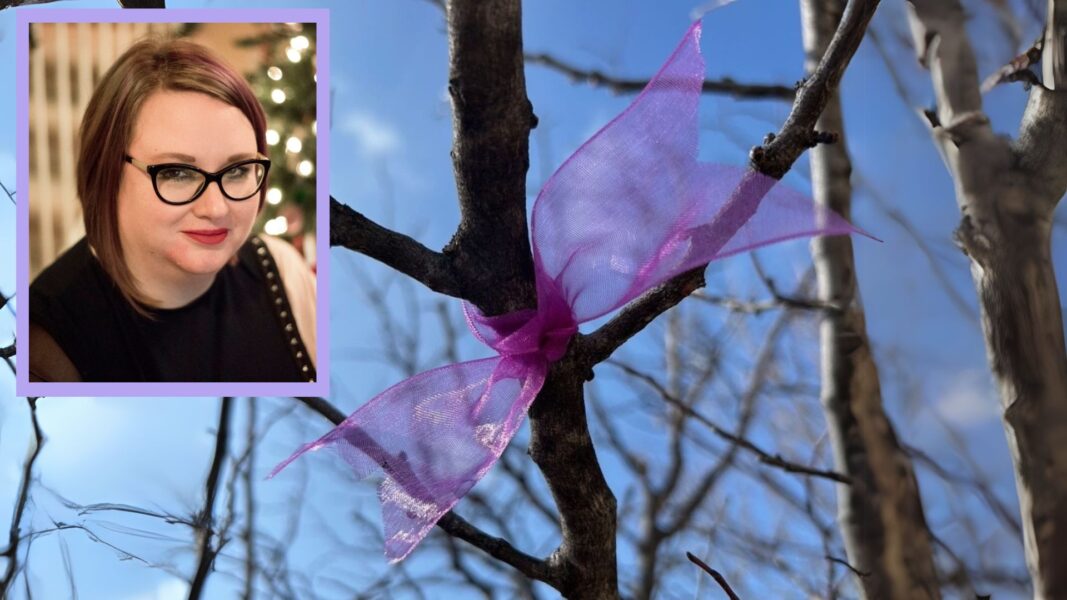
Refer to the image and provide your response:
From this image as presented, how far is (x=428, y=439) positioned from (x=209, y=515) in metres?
0.33

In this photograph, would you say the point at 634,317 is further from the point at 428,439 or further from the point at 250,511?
the point at 250,511

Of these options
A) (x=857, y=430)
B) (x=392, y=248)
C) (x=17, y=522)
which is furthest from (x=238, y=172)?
(x=857, y=430)

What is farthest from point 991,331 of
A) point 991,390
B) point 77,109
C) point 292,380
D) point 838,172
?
point 77,109

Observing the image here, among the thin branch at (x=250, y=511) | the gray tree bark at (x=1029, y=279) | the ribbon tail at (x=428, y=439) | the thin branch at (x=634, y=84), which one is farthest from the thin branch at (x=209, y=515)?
the gray tree bark at (x=1029, y=279)

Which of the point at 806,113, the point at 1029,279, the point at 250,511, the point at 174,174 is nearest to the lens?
the point at 806,113

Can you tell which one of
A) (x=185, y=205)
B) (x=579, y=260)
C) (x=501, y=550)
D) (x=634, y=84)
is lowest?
(x=501, y=550)

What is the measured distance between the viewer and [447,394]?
1.54 feet

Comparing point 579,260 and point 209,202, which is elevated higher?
point 209,202

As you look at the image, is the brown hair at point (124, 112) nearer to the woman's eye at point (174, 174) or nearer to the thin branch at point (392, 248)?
the woman's eye at point (174, 174)

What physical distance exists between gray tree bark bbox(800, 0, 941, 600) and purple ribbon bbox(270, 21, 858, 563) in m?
0.18

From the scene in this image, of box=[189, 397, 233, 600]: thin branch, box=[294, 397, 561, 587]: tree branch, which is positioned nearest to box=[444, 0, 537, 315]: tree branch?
box=[294, 397, 561, 587]: tree branch

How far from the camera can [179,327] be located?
0.62 metres

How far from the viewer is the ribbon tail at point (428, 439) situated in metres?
0.45

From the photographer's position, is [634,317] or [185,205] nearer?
[634,317]
